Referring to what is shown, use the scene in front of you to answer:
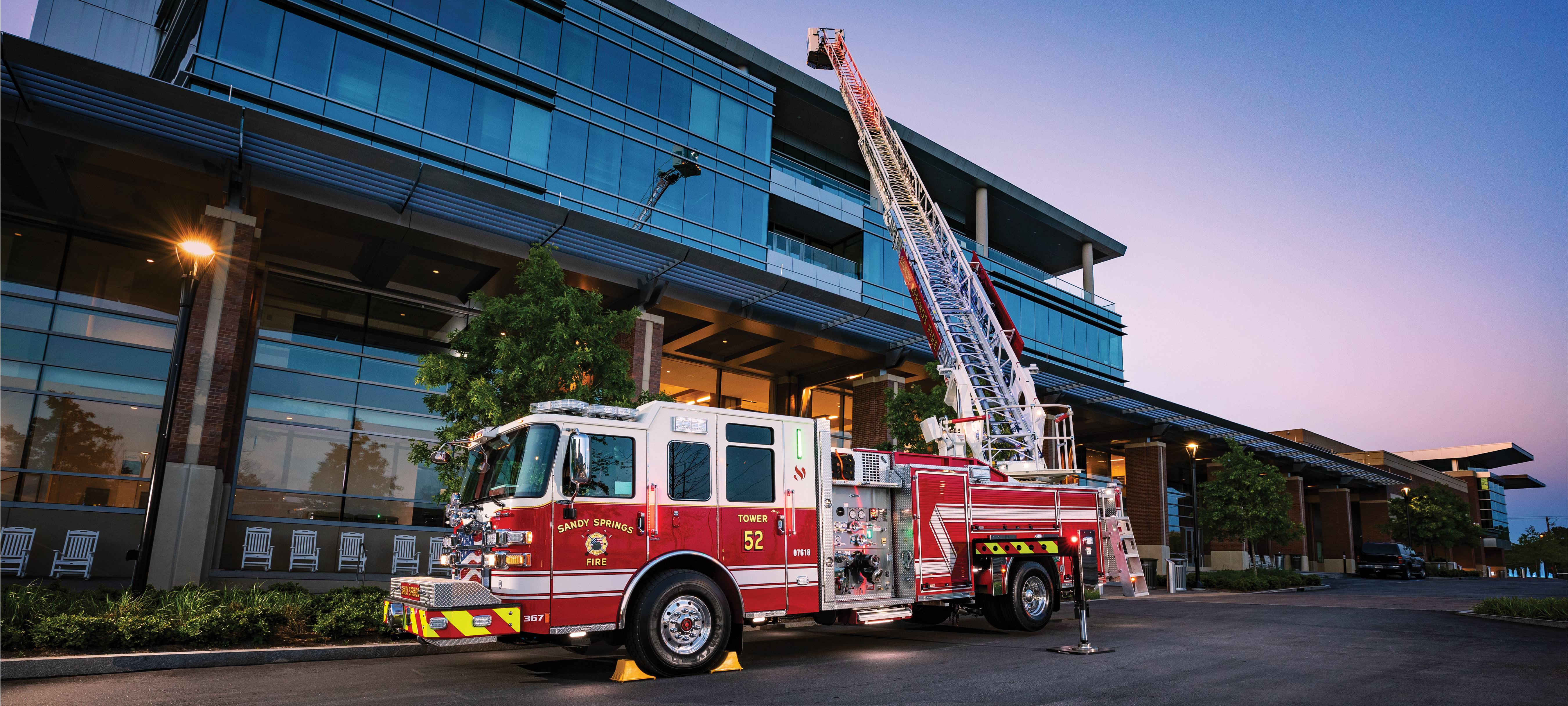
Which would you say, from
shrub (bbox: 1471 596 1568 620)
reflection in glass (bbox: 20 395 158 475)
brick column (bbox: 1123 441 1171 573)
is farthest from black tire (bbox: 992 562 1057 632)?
brick column (bbox: 1123 441 1171 573)

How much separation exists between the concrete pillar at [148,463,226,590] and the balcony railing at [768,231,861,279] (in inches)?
663

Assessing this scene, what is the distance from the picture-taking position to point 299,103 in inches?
760

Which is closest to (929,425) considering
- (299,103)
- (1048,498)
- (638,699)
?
(1048,498)

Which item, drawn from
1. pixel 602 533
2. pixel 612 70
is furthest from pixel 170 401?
pixel 612 70

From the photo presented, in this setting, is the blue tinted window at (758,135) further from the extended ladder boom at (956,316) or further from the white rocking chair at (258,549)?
the white rocking chair at (258,549)

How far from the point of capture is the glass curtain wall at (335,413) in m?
19.0

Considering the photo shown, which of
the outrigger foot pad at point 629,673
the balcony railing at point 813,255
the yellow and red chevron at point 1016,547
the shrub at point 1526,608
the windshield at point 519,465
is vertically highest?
the balcony railing at point 813,255

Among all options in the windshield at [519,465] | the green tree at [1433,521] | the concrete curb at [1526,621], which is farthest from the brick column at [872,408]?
the green tree at [1433,521]

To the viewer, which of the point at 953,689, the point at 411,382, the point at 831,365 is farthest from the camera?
the point at 831,365

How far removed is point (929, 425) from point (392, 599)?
31.6ft

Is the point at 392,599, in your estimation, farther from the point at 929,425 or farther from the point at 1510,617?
the point at 1510,617

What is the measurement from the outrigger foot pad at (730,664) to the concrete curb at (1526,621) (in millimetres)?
14881

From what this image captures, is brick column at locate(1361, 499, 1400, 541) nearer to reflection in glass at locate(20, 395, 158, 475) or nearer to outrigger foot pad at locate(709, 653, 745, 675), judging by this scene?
outrigger foot pad at locate(709, 653, 745, 675)

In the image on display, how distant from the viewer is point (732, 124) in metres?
27.4
